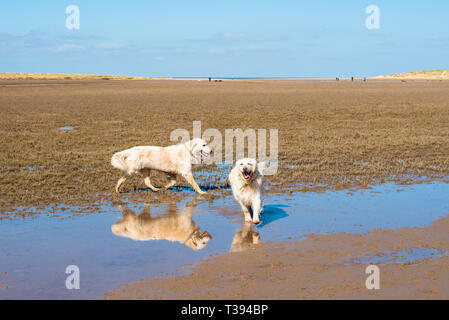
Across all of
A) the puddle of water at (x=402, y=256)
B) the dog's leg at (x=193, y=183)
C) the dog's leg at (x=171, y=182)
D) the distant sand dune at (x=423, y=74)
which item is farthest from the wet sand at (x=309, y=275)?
the distant sand dune at (x=423, y=74)

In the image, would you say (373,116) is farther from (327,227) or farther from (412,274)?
(412,274)

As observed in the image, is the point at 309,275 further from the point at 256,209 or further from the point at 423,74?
the point at 423,74

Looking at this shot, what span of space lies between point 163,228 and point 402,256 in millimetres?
3717

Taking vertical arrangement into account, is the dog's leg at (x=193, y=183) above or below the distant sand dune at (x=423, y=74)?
→ below

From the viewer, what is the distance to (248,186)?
9289 millimetres

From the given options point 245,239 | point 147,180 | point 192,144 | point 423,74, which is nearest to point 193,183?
point 192,144

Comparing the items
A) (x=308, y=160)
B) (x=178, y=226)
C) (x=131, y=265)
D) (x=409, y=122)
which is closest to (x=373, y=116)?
(x=409, y=122)

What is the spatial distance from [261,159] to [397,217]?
21.9 feet

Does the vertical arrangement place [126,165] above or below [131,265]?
above

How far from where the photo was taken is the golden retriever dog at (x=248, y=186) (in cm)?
920

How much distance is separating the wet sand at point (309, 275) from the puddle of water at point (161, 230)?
39 centimetres

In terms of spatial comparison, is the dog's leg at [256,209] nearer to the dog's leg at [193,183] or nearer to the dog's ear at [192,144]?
the dog's leg at [193,183]

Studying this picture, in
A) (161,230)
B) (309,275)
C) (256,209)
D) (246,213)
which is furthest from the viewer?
(246,213)

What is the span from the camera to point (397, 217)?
9461mm
